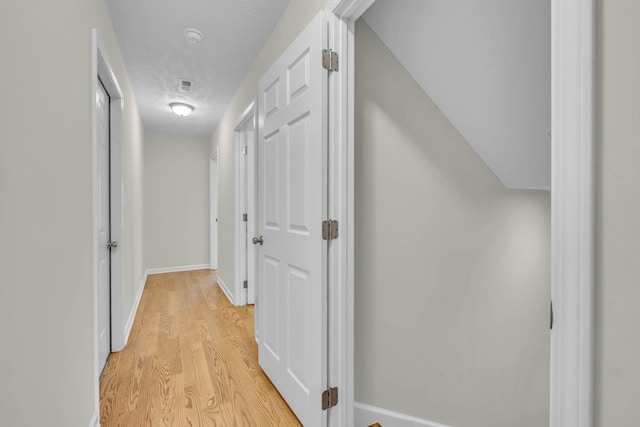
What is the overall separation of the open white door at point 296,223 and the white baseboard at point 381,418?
269 millimetres

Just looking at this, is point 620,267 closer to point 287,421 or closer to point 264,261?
point 287,421

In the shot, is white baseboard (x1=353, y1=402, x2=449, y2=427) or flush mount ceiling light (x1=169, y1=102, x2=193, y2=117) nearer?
white baseboard (x1=353, y1=402, x2=449, y2=427)

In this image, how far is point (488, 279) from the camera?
5.05 ft

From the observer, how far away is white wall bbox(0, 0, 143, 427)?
2.67ft

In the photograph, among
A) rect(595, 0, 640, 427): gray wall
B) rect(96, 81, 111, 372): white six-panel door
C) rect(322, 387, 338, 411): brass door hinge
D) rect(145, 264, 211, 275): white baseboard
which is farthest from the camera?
rect(145, 264, 211, 275): white baseboard

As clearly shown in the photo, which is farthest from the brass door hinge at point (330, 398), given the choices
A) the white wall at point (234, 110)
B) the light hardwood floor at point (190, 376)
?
the white wall at point (234, 110)

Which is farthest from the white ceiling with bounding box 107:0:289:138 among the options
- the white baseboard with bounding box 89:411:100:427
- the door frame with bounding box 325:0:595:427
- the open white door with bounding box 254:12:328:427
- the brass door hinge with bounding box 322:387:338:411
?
the white baseboard with bounding box 89:411:100:427

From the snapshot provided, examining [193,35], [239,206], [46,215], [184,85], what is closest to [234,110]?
[184,85]

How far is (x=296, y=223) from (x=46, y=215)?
1.01m

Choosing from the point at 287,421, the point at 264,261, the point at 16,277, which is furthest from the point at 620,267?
the point at 264,261

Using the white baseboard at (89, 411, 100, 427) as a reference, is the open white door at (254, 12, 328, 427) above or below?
above

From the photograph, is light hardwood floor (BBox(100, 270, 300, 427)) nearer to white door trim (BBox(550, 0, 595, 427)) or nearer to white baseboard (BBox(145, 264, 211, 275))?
white door trim (BBox(550, 0, 595, 427))

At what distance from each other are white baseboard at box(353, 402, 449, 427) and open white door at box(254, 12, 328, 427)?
27 centimetres

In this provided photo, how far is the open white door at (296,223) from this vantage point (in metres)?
1.47
